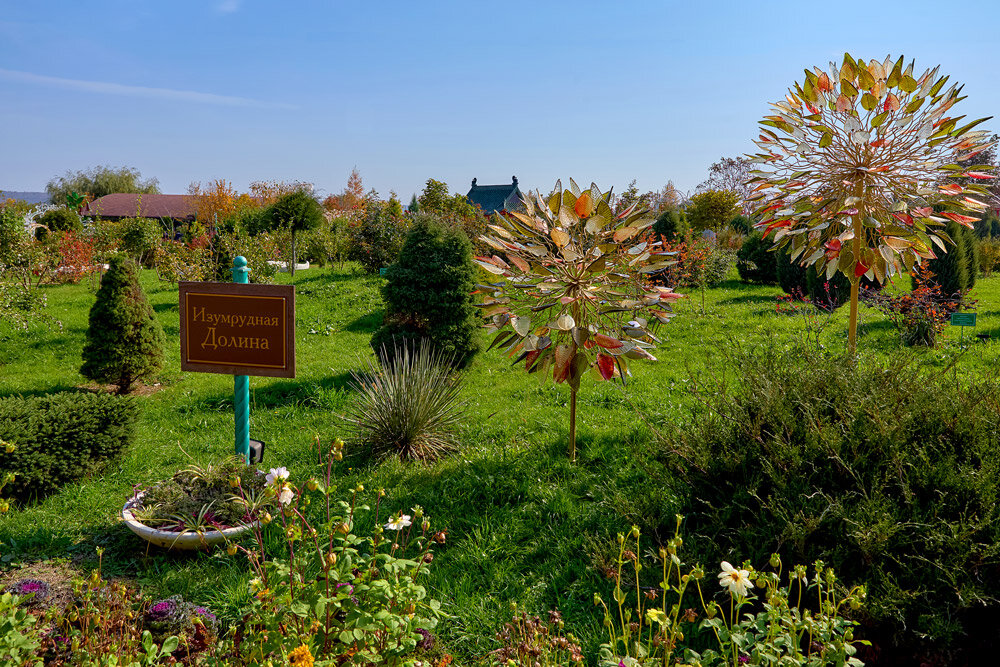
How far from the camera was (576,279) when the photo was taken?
4004 millimetres

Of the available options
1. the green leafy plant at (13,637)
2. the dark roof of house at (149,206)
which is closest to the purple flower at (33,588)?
the green leafy plant at (13,637)

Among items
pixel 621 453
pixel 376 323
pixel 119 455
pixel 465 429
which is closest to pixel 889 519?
pixel 621 453

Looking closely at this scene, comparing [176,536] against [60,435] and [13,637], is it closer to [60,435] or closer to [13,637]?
[13,637]

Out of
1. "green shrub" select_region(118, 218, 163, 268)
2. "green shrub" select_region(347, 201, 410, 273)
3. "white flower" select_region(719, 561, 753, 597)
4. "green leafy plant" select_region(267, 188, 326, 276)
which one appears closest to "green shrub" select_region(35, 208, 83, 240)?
"green shrub" select_region(118, 218, 163, 268)

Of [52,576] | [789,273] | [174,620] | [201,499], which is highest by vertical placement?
[789,273]

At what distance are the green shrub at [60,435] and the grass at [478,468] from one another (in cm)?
15

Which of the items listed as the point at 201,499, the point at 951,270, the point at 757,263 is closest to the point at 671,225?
the point at 757,263

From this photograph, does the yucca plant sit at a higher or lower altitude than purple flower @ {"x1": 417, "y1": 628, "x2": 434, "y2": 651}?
higher

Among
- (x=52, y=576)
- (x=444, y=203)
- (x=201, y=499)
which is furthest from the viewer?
(x=444, y=203)

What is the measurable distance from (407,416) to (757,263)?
34.2 ft

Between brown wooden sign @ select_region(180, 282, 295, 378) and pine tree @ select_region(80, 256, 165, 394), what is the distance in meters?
3.41

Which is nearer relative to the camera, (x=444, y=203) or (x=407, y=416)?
(x=407, y=416)

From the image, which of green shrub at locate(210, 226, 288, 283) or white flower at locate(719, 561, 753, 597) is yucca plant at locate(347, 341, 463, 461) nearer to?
white flower at locate(719, 561, 753, 597)

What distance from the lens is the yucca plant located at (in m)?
4.82
